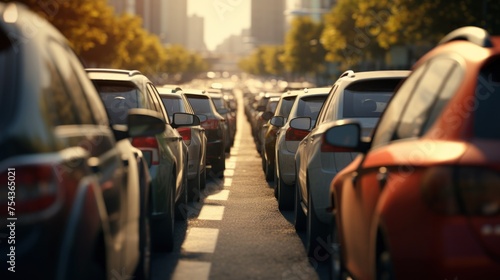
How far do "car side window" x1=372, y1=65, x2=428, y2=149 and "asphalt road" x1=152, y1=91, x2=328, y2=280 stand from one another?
2.59m

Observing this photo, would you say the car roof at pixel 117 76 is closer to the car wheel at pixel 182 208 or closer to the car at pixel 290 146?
the car wheel at pixel 182 208

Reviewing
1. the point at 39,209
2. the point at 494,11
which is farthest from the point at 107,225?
the point at 494,11

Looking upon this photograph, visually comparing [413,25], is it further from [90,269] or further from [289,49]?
[289,49]

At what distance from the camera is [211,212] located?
12.7 meters

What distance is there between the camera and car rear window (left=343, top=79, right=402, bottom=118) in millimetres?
9039

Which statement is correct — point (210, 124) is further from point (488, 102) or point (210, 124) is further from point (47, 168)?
point (47, 168)

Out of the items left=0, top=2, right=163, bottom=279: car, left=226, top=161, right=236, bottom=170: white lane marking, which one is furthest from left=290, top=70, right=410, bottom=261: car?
left=226, top=161, right=236, bottom=170: white lane marking

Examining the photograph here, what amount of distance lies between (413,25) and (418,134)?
4636cm

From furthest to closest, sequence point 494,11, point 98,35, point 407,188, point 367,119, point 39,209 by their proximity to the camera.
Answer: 1. point 98,35
2. point 494,11
3. point 367,119
4. point 407,188
5. point 39,209

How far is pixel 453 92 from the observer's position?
4281 millimetres

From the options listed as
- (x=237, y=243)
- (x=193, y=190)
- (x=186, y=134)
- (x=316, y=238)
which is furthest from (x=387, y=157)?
(x=193, y=190)

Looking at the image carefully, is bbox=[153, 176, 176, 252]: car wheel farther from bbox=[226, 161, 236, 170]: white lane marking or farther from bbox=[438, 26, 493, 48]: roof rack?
bbox=[226, 161, 236, 170]: white lane marking

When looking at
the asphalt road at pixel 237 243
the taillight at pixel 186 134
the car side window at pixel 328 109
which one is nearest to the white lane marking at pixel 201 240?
the asphalt road at pixel 237 243

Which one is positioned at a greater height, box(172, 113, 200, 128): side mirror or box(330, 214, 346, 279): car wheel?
box(172, 113, 200, 128): side mirror
